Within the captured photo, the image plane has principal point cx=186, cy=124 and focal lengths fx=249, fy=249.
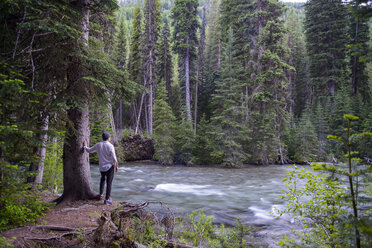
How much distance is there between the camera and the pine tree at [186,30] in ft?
99.2

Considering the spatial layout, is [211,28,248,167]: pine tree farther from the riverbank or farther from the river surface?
the riverbank

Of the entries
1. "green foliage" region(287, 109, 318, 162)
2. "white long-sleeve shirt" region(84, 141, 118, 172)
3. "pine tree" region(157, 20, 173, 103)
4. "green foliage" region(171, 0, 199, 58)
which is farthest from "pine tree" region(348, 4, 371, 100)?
"white long-sleeve shirt" region(84, 141, 118, 172)

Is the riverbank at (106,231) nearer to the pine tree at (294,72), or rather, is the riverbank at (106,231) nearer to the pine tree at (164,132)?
the pine tree at (164,132)

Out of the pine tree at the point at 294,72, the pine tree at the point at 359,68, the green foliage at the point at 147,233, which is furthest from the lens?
the pine tree at the point at 294,72

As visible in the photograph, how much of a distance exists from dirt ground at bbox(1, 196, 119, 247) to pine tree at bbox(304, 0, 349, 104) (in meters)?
30.6

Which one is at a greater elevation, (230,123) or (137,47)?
(137,47)

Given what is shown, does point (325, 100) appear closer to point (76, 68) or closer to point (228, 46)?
point (228, 46)

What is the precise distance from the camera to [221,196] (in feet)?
36.6

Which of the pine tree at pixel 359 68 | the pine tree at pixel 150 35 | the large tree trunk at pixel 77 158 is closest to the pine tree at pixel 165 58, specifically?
the pine tree at pixel 150 35

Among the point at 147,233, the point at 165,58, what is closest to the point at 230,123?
the point at 147,233

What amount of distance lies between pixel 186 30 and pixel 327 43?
17.9 meters

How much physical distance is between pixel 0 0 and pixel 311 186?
640 cm

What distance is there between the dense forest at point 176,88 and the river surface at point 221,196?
316cm

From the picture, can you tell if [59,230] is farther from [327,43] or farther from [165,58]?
[327,43]
